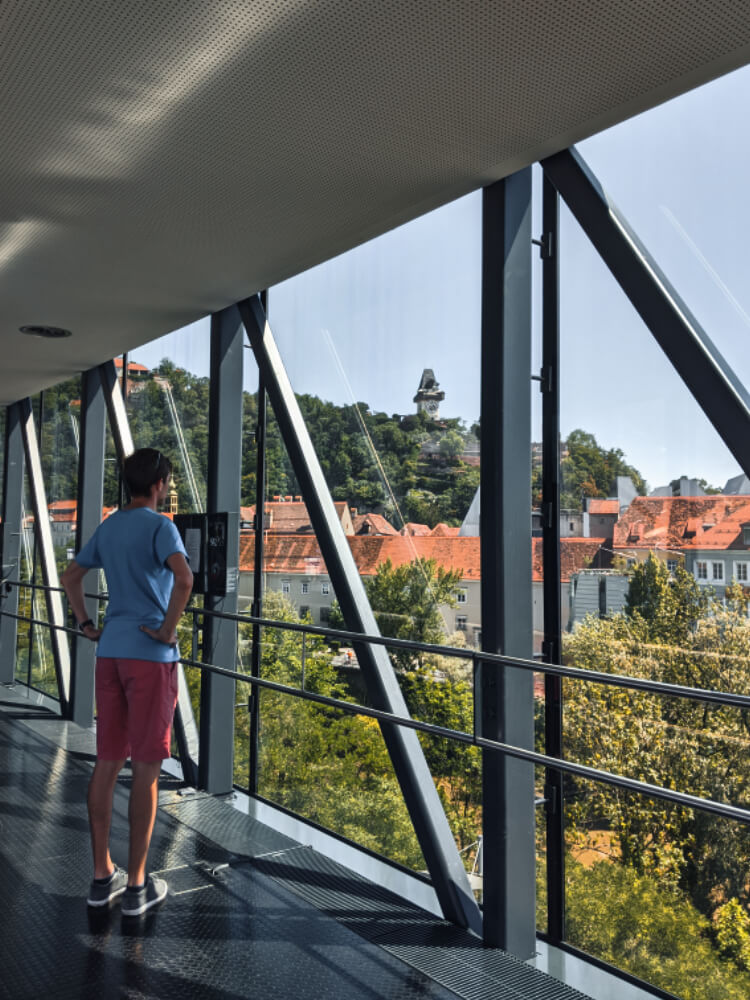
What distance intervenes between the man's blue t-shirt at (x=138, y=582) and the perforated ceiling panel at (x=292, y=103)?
1072 millimetres

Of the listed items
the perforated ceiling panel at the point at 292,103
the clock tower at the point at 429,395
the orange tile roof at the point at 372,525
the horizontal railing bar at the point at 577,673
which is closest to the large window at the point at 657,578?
the horizontal railing bar at the point at 577,673

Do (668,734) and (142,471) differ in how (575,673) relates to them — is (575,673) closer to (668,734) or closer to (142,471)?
(668,734)

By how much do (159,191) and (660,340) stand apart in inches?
63.4

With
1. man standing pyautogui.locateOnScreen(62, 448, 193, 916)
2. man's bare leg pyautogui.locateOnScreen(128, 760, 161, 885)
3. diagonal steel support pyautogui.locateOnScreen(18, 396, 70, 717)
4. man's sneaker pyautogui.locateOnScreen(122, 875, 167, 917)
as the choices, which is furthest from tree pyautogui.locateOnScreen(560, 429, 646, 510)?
diagonal steel support pyautogui.locateOnScreen(18, 396, 70, 717)

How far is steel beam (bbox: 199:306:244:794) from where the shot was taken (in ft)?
13.2

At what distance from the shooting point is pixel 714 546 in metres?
2.29

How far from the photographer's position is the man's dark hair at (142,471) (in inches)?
99.5

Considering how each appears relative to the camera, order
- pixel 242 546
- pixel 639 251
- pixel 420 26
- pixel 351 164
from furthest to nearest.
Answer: pixel 242 546
pixel 351 164
pixel 639 251
pixel 420 26

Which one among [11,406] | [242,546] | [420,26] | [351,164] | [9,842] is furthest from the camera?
[11,406]

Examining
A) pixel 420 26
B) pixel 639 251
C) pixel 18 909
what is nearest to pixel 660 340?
pixel 639 251

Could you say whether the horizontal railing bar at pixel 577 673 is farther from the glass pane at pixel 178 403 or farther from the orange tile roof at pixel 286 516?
the glass pane at pixel 178 403

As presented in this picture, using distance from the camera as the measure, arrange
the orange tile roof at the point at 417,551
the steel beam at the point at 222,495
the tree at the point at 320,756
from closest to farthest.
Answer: the orange tile roof at the point at 417,551 < the tree at the point at 320,756 < the steel beam at the point at 222,495

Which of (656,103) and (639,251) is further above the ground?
(656,103)

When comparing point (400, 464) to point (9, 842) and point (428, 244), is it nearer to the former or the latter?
point (428, 244)
